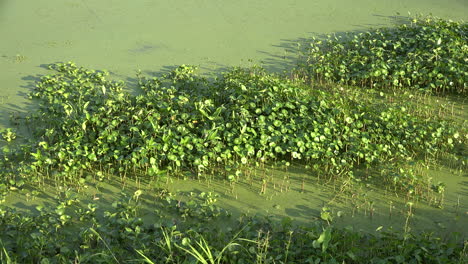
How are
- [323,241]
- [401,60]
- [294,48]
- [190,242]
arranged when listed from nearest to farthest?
[323,241] → [190,242] → [401,60] → [294,48]

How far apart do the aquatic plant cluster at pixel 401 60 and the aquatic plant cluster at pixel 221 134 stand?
803 mm

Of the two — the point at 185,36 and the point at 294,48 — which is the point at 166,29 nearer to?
the point at 185,36

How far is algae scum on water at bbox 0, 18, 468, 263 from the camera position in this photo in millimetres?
3395

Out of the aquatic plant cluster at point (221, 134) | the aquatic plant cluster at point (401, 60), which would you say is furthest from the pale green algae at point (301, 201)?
the aquatic plant cluster at point (401, 60)

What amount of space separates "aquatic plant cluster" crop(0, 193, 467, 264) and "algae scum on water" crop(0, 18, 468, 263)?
0.01 metres

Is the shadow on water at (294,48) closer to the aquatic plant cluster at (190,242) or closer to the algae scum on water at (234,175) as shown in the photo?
the algae scum on water at (234,175)

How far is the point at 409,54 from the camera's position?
19.4 feet

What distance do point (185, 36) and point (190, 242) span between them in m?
4.04

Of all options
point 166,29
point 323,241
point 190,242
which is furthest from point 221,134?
point 166,29

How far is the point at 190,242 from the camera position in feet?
11.0

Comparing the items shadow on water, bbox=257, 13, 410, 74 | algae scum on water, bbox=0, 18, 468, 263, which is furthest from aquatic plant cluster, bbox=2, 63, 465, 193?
shadow on water, bbox=257, 13, 410, 74

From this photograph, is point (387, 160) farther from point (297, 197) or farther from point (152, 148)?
point (152, 148)

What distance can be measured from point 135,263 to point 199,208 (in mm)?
739

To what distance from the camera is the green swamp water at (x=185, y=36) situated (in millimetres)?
4301
